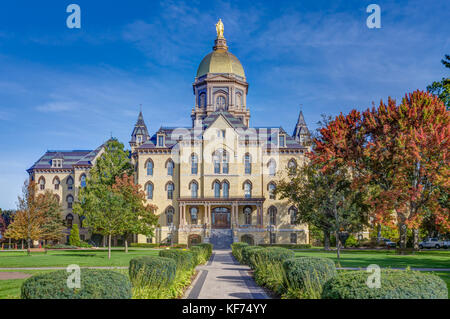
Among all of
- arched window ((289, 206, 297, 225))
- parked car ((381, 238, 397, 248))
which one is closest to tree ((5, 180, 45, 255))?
arched window ((289, 206, 297, 225))

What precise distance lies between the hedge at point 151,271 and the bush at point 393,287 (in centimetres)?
663

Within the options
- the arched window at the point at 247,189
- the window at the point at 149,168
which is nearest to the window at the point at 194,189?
the window at the point at 149,168

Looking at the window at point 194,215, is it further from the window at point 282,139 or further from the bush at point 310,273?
the bush at point 310,273

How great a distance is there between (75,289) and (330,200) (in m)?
37.8

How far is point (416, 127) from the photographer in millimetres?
30469

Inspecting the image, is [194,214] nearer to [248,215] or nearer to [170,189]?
[170,189]

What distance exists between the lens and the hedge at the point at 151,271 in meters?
13.0

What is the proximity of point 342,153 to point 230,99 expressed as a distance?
35.7 metres

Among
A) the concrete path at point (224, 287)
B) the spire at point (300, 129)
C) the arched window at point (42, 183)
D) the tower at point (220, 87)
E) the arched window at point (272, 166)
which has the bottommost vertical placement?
the concrete path at point (224, 287)

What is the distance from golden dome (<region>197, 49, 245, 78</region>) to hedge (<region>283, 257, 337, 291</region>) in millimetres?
56913

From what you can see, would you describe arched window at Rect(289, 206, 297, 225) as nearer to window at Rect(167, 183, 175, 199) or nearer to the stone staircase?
the stone staircase

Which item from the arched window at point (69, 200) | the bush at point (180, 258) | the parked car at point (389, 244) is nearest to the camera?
the bush at point (180, 258)

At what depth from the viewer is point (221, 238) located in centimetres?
5366

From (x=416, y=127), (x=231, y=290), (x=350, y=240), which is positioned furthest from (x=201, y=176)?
(x=231, y=290)
